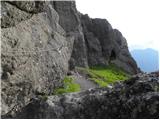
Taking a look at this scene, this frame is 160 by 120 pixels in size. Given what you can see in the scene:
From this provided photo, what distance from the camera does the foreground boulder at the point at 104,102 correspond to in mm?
10844

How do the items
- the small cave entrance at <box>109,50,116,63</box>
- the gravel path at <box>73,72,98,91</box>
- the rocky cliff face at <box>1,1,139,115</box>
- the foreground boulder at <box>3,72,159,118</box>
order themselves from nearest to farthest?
the foreground boulder at <box>3,72,159,118</box>, the rocky cliff face at <box>1,1,139,115</box>, the gravel path at <box>73,72,98,91</box>, the small cave entrance at <box>109,50,116,63</box>

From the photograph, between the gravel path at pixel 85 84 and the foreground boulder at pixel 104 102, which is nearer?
the foreground boulder at pixel 104 102

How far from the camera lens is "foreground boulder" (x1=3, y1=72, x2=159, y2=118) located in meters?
10.8

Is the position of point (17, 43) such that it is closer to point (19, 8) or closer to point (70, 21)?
point (19, 8)

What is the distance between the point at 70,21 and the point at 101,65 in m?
22.7

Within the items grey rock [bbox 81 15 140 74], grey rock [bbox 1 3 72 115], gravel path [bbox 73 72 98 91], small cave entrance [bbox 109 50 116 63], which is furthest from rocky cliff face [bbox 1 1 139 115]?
small cave entrance [bbox 109 50 116 63]

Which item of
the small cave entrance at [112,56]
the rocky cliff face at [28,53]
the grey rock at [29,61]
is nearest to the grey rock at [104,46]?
the small cave entrance at [112,56]

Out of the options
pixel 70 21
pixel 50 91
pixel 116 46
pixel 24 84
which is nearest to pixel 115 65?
pixel 116 46

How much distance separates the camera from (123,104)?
11086mm

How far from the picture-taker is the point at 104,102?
37.5 ft

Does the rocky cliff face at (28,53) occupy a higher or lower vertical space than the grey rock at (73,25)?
lower

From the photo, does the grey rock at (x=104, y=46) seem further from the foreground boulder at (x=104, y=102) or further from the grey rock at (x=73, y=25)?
the foreground boulder at (x=104, y=102)

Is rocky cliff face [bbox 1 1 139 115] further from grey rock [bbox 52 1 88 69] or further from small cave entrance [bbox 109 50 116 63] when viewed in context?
small cave entrance [bbox 109 50 116 63]

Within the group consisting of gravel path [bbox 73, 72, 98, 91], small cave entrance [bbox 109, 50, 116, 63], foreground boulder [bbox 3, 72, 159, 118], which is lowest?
gravel path [bbox 73, 72, 98, 91]
